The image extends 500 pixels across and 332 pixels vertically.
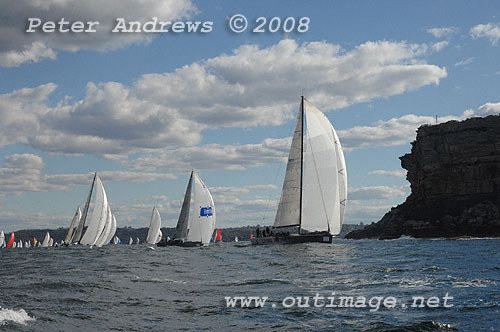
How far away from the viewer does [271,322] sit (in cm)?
1280

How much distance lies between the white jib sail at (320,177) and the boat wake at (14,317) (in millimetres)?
42346

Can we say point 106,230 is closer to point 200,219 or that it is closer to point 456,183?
point 200,219

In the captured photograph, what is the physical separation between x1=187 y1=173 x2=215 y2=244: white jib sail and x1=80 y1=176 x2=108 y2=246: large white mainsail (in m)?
18.2

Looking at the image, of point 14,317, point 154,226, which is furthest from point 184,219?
point 14,317

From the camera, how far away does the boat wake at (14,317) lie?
1259 centimetres

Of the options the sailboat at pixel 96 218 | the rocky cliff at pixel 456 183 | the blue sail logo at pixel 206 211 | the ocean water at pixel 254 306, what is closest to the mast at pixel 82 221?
the sailboat at pixel 96 218

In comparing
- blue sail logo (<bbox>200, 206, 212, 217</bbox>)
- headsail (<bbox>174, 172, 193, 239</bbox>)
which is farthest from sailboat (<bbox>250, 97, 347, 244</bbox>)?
headsail (<bbox>174, 172, 193, 239</bbox>)

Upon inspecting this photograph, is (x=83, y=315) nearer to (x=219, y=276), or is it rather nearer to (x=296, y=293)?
(x=296, y=293)

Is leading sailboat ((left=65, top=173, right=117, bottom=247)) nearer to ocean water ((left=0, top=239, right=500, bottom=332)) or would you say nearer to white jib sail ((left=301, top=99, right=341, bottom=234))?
white jib sail ((left=301, top=99, right=341, bottom=234))

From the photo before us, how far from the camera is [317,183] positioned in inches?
2135

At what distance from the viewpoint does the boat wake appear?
12589 millimetres

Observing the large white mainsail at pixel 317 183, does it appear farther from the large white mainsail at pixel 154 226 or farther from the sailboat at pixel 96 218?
the large white mainsail at pixel 154 226

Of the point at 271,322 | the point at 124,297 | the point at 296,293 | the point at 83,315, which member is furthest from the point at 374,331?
the point at 124,297

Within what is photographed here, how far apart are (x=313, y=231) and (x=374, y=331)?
44110mm
